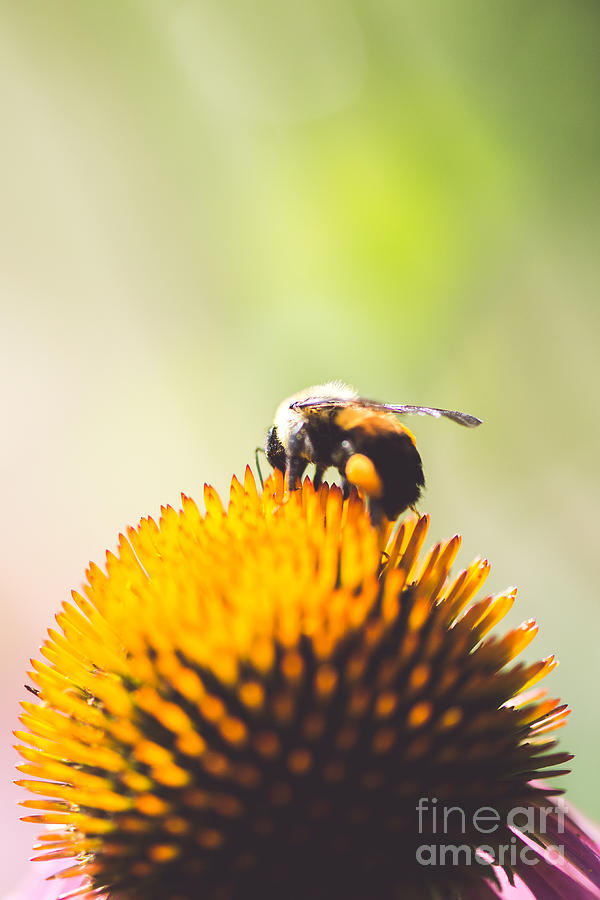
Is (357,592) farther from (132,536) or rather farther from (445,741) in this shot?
(132,536)

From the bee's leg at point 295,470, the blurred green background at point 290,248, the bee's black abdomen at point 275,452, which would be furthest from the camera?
the blurred green background at point 290,248

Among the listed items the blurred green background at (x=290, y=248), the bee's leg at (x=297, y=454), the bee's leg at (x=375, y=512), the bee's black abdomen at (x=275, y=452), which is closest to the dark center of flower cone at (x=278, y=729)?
the bee's leg at (x=375, y=512)

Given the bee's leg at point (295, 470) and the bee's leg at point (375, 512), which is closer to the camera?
the bee's leg at point (375, 512)

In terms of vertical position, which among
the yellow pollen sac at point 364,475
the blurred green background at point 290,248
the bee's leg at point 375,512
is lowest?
the bee's leg at point 375,512

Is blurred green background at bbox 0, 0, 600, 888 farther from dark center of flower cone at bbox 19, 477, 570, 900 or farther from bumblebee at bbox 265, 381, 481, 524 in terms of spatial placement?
dark center of flower cone at bbox 19, 477, 570, 900

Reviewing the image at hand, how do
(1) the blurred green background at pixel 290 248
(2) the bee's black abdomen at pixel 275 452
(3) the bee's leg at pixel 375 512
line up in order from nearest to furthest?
(3) the bee's leg at pixel 375 512 < (2) the bee's black abdomen at pixel 275 452 < (1) the blurred green background at pixel 290 248

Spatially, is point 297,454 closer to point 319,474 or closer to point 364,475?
point 319,474

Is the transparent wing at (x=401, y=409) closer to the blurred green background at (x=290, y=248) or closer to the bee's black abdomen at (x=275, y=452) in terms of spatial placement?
the bee's black abdomen at (x=275, y=452)

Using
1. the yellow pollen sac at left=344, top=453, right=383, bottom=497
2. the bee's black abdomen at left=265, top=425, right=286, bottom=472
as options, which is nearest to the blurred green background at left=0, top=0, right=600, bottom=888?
the bee's black abdomen at left=265, top=425, right=286, bottom=472

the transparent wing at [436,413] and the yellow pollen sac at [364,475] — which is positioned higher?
the transparent wing at [436,413]
